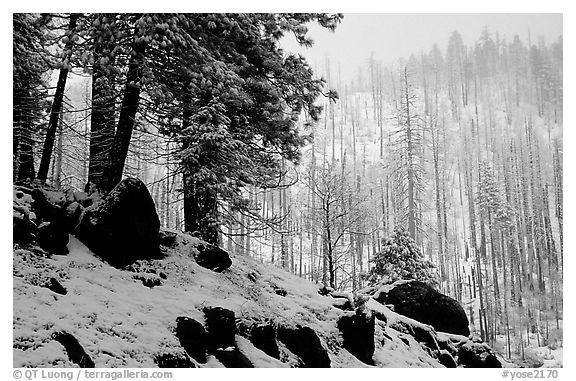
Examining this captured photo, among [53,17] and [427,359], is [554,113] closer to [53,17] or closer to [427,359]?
[427,359]

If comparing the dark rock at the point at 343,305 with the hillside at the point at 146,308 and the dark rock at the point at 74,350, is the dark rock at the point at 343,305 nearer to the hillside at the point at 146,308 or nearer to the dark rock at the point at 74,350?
the hillside at the point at 146,308

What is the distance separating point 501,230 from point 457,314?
2.74m

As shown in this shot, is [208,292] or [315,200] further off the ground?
[315,200]

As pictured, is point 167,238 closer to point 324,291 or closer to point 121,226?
point 121,226

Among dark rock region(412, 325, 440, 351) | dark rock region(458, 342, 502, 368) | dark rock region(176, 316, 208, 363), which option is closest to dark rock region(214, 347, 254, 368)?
dark rock region(176, 316, 208, 363)

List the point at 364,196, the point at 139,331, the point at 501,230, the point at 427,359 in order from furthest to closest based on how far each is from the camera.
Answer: the point at 364,196, the point at 501,230, the point at 427,359, the point at 139,331

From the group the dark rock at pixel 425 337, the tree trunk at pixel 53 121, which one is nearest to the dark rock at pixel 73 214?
the tree trunk at pixel 53 121

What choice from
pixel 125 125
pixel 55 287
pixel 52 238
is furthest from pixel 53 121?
pixel 55 287

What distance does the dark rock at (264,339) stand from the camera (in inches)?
A: 247

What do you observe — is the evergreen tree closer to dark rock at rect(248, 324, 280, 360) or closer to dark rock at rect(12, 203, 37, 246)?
dark rock at rect(248, 324, 280, 360)

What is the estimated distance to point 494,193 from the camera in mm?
10688

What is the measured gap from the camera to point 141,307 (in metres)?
5.70
